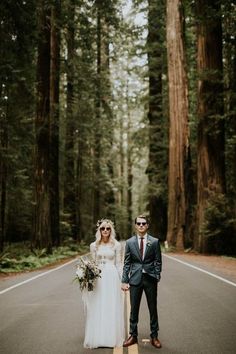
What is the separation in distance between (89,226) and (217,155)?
29.6m

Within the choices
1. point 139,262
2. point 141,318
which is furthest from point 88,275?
point 141,318

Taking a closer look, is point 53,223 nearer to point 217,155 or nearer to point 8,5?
point 217,155

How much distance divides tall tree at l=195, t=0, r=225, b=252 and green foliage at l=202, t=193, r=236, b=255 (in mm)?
323

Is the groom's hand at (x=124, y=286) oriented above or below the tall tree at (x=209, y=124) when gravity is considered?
below

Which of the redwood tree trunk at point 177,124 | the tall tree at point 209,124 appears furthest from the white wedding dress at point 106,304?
the redwood tree trunk at point 177,124

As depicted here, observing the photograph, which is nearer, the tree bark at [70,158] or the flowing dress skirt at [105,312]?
the flowing dress skirt at [105,312]

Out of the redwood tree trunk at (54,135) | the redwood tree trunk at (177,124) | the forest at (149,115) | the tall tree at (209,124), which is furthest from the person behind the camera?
the redwood tree trunk at (54,135)

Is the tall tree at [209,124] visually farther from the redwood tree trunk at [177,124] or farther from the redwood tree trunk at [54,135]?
the redwood tree trunk at [54,135]

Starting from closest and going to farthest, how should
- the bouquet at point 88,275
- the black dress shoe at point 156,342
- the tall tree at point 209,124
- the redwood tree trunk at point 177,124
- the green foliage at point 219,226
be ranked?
the black dress shoe at point 156,342
the bouquet at point 88,275
the green foliage at point 219,226
the tall tree at point 209,124
the redwood tree trunk at point 177,124

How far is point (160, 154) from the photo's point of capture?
31.9 meters

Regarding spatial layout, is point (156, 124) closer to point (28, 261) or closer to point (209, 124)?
point (209, 124)

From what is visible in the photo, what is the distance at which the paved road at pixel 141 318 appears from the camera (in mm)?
6105

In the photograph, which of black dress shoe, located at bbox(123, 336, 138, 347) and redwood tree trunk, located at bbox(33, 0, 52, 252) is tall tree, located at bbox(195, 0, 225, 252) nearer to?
redwood tree trunk, located at bbox(33, 0, 52, 252)

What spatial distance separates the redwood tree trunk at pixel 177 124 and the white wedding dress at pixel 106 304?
740 inches
